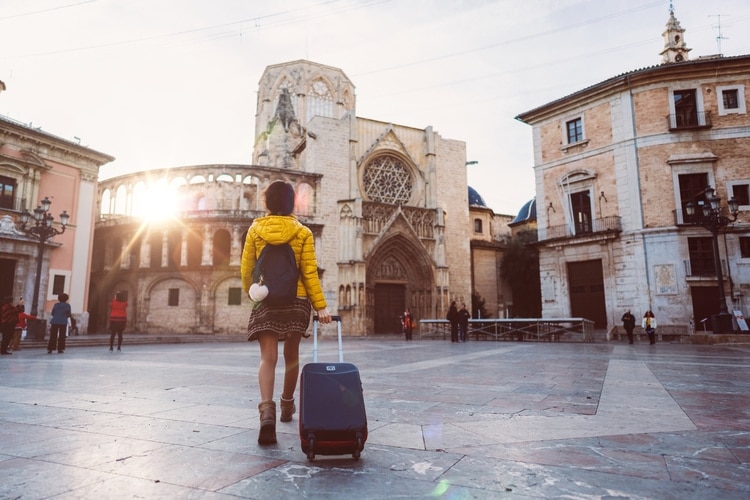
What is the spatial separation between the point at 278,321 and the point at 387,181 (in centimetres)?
2867

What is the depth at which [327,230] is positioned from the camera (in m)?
28.3

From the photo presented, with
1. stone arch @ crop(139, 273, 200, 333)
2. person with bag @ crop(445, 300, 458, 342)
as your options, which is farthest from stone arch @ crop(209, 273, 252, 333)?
person with bag @ crop(445, 300, 458, 342)

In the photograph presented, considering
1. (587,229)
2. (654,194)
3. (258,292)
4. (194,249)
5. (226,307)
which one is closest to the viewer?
(258,292)

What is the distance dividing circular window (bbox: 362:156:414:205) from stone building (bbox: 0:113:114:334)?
1530cm

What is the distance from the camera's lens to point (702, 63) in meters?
21.1

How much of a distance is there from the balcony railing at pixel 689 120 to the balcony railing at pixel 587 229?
4.96m

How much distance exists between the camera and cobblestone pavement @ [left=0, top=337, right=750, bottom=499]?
7.19 feet

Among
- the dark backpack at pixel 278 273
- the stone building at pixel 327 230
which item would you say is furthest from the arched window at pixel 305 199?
the dark backpack at pixel 278 273

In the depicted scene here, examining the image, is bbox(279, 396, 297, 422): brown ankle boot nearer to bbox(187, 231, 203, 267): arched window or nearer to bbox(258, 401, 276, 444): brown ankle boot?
bbox(258, 401, 276, 444): brown ankle boot

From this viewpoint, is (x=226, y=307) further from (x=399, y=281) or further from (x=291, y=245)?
(x=291, y=245)

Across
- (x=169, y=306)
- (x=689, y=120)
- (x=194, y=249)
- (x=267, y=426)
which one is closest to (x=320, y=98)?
(x=194, y=249)

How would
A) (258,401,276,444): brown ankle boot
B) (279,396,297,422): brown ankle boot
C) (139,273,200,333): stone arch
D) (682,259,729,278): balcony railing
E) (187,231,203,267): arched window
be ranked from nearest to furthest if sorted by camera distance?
(258,401,276,444): brown ankle boot → (279,396,297,422): brown ankle boot → (682,259,729,278): balcony railing → (139,273,200,333): stone arch → (187,231,203,267): arched window

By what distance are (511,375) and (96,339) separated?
17.6m

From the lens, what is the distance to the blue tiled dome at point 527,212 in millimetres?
39406
